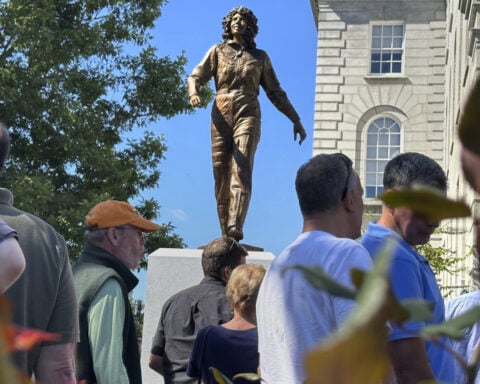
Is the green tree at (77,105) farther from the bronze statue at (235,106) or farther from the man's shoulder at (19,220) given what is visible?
the man's shoulder at (19,220)

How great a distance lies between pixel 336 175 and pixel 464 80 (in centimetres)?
1400

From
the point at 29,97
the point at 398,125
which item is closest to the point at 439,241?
the point at 398,125

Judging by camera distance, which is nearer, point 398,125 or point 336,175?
point 336,175

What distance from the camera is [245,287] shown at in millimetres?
3256

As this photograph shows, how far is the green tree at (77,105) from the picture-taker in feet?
53.6

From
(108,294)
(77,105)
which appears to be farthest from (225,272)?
(77,105)

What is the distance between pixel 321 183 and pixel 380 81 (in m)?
24.6

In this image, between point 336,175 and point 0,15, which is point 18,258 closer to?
point 336,175

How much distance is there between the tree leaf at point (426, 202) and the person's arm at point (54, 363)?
2084mm

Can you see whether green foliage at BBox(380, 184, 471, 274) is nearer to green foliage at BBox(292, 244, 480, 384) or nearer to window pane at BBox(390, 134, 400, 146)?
green foliage at BBox(292, 244, 480, 384)

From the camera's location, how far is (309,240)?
215 centimetres

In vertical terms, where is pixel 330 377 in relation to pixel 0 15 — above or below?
below

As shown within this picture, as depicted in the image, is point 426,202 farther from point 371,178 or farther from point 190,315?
point 371,178

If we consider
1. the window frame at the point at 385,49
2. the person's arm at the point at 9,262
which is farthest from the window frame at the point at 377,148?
the person's arm at the point at 9,262
